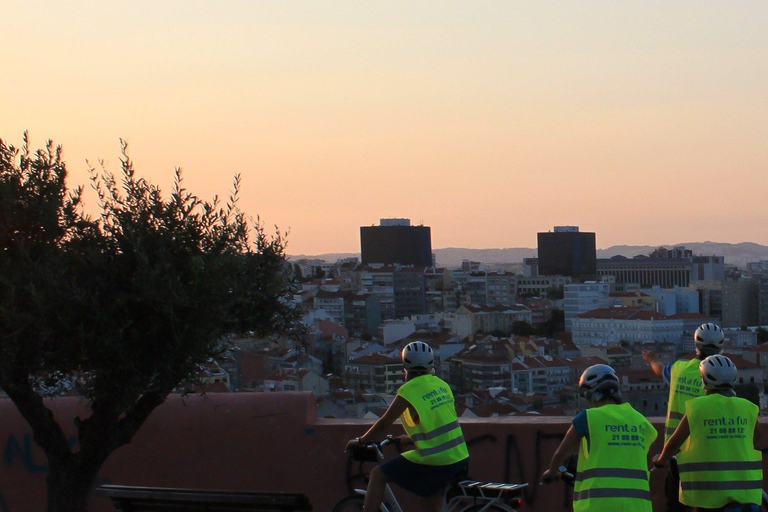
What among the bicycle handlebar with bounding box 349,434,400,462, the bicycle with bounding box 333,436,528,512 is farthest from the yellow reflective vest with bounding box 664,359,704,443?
the bicycle handlebar with bounding box 349,434,400,462

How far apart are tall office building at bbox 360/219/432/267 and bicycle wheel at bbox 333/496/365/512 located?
171600 millimetres

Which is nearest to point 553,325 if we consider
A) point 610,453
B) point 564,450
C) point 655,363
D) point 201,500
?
point 655,363

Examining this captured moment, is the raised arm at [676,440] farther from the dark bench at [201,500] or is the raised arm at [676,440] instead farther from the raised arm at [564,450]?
the dark bench at [201,500]

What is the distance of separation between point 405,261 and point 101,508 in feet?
566

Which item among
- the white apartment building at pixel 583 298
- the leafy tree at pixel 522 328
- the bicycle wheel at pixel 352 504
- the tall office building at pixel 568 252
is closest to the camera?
the bicycle wheel at pixel 352 504

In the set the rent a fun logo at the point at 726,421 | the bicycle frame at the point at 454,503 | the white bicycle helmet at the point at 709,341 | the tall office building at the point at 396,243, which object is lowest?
the bicycle frame at the point at 454,503

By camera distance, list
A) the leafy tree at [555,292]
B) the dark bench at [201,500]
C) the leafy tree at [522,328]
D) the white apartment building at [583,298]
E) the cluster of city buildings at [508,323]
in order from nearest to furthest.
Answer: the dark bench at [201,500]
the cluster of city buildings at [508,323]
the leafy tree at [522,328]
the white apartment building at [583,298]
the leafy tree at [555,292]

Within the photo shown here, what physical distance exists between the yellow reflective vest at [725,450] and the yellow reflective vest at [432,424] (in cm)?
98

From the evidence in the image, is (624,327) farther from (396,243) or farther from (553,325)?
(396,243)

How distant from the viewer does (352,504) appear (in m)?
5.12

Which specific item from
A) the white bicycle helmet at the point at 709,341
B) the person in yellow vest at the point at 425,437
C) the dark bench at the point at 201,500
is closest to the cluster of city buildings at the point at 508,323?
the person in yellow vest at the point at 425,437

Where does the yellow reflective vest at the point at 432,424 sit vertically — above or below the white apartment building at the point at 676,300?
above

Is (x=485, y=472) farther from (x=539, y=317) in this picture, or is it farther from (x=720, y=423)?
(x=539, y=317)

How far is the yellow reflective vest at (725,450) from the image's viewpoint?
4.07 meters
